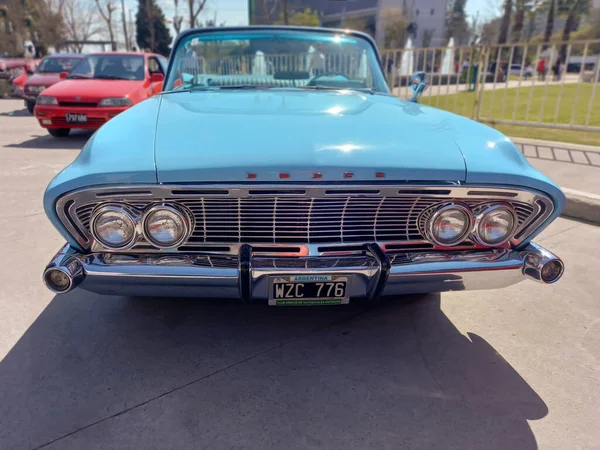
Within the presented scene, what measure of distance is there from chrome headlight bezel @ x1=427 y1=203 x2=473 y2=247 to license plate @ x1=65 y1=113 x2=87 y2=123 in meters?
7.02

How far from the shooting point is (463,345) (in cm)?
239

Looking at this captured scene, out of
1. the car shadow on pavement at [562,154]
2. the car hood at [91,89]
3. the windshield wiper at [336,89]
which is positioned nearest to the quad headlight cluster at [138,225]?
the windshield wiper at [336,89]

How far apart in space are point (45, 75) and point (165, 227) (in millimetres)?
12631

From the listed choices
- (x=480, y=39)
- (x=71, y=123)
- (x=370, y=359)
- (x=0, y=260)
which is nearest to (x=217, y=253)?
(x=370, y=359)

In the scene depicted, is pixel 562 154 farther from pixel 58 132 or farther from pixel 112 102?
pixel 58 132

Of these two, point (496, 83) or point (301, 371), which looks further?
point (496, 83)

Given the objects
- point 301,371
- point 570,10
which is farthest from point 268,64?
point 570,10

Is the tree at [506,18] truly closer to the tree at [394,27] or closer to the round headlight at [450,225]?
the tree at [394,27]

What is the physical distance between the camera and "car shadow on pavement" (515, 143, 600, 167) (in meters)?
5.72

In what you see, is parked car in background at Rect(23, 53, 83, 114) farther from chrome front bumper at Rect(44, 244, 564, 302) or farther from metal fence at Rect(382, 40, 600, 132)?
chrome front bumper at Rect(44, 244, 564, 302)

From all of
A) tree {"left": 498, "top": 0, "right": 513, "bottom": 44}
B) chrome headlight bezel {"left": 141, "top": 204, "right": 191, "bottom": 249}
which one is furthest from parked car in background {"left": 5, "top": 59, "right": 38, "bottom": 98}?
tree {"left": 498, "top": 0, "right": 513, "bottom": 44}

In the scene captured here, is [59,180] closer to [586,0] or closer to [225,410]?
[225,410]

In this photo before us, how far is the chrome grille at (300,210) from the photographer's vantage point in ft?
6.02

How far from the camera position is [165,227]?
1.91 m
